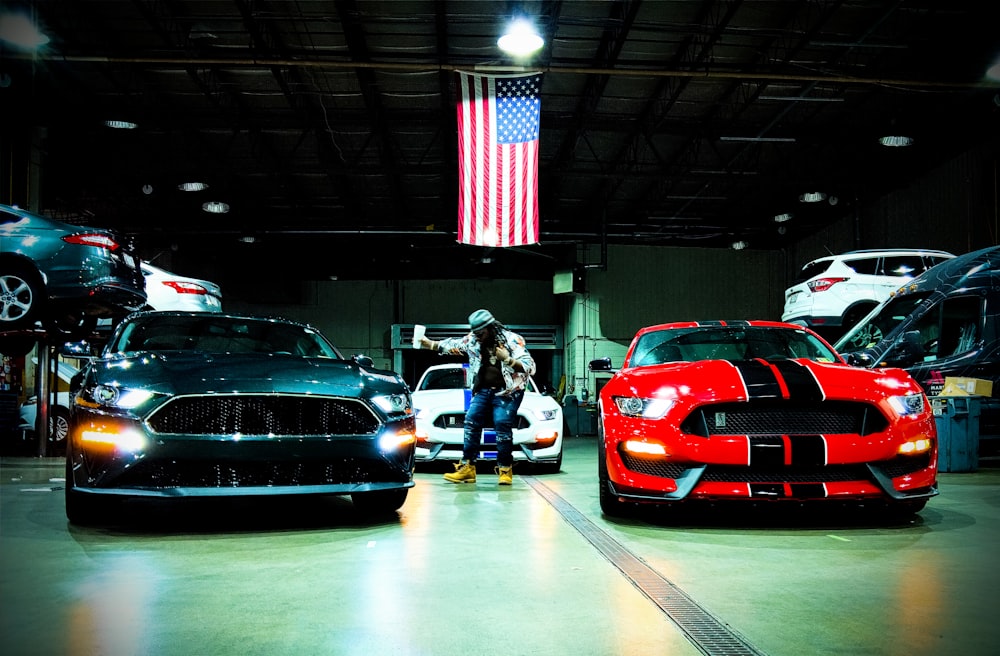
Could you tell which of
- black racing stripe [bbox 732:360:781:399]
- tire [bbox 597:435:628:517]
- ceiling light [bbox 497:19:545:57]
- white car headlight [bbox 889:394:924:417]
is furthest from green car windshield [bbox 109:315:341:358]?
ceiling light [bbox 497:19:545:57]

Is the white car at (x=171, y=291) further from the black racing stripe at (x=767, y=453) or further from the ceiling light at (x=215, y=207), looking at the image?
the black racing stripe at (x=767, y=453)

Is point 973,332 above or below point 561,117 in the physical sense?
below

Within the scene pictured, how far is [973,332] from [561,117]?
348 inches

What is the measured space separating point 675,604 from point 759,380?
203 cm

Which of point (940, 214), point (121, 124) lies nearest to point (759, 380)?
point (121, 124)

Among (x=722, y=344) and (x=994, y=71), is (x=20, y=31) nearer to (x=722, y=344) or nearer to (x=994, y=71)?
(x=722, y=344)

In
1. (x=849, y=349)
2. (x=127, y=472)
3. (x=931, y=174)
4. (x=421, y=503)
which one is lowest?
(x=421, y=503)

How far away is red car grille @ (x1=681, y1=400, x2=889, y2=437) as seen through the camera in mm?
4531

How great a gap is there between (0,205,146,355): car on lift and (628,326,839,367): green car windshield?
723 centimetres

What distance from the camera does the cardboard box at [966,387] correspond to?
353 inches

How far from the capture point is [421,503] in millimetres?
6078

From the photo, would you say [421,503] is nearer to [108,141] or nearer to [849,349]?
[849,349]

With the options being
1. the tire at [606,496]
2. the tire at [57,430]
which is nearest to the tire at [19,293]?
the tire at [57,430]

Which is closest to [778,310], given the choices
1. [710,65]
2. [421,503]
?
[710,65]
